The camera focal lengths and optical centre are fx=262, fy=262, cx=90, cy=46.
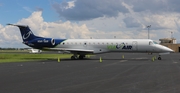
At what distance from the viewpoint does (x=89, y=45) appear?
3972 centimetres

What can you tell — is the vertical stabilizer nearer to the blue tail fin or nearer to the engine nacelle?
the blue tail fin

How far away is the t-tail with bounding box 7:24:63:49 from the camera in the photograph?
40.0 meters

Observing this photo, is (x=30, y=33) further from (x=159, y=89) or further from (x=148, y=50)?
(x=159, y=89)

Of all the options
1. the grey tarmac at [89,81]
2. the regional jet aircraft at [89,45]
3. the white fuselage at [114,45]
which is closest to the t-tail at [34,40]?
the regional jet aircraft at [89,45]

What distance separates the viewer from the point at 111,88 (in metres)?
10.4

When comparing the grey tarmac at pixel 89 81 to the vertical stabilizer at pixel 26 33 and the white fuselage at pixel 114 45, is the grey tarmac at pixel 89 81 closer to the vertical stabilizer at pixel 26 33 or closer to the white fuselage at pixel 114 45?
the white fuselage at pixel 114 45

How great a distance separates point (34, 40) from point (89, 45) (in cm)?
878

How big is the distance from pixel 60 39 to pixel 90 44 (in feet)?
16.2

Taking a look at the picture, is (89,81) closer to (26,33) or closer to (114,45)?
(114,45)

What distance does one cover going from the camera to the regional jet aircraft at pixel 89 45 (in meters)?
37.1

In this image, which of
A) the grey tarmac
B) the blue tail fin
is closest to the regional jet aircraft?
the blue tail fin

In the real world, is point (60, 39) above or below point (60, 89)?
above

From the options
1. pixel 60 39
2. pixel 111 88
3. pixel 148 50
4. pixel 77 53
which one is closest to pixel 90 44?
pixel 77 53

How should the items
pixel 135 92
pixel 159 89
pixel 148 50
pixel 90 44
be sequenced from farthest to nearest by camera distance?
pixel 90 44
pixel 148 50
pixel 159 89
pixel 135 92
